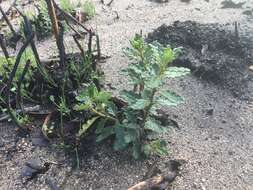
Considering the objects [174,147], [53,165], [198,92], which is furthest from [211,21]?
[53,165]

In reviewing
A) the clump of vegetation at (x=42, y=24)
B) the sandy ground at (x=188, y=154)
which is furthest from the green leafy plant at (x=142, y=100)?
the clump of vegetation at (x=42, y=24)

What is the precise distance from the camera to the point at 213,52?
296cm

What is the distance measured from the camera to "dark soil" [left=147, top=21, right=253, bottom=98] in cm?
274

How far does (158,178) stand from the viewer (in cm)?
208

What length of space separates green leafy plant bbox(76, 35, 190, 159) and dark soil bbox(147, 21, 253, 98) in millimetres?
786

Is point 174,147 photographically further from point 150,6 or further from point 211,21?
point 150,6

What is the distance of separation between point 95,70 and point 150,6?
1.60m

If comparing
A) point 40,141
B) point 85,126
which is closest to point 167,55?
point 85,126

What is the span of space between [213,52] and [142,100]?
123cm

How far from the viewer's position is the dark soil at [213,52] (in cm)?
274

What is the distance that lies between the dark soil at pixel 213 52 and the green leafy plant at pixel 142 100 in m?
0.79

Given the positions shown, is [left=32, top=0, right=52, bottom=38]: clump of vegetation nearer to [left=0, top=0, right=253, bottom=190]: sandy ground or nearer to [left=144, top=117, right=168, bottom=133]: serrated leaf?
[left=0, top=0, right=253, bottom=190]: sandy ground

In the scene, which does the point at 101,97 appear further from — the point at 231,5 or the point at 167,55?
the point at 231,5

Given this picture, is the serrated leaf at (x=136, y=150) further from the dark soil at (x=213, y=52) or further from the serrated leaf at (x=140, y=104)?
the dark soil at (x=213, y=52)
